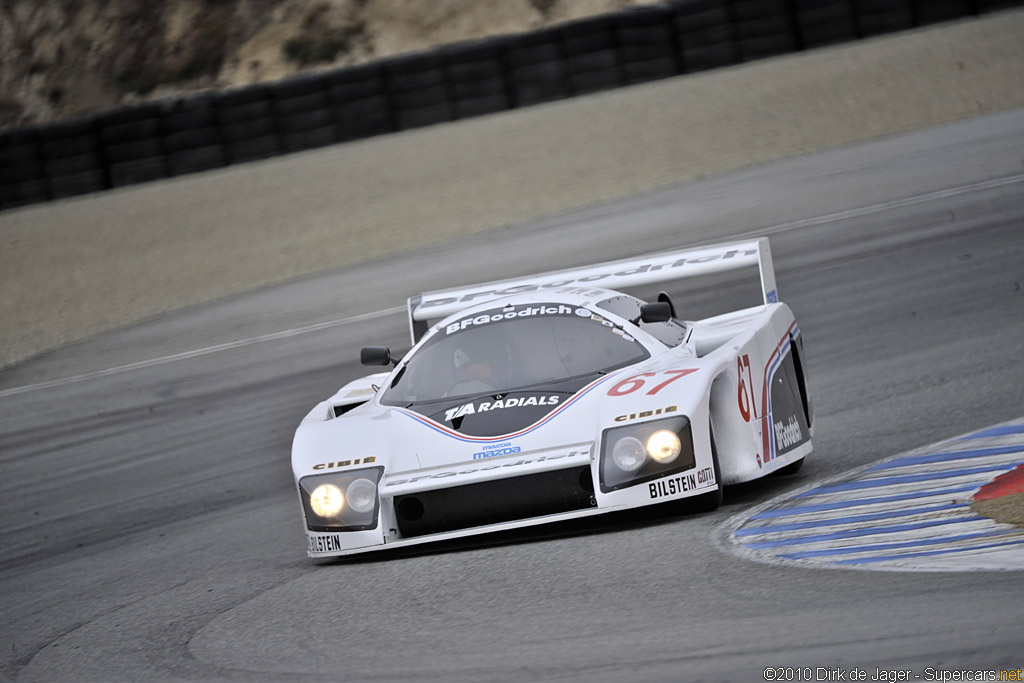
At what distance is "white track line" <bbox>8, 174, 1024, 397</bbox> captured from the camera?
45.9 ft

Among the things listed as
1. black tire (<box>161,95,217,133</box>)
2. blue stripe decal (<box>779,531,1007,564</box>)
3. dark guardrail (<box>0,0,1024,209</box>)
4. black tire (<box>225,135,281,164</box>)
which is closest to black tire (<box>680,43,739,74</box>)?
dark guardrail (<box>0,0,1024,209</box>)

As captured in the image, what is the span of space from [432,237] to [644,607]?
13636 mm

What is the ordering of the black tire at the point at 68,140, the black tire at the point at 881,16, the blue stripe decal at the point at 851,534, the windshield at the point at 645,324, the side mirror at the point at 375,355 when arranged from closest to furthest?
the blue stripe decal at the point at 851,534 → the windshield at the point at 645,324 → the side mirror at the point at 375,355 → the black tire at the point at 68,140 → the black tire at the point at 881,16

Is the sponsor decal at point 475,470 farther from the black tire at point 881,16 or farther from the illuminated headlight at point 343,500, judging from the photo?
the black tire at point 881,16

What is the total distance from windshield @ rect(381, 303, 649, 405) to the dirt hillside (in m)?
23.4

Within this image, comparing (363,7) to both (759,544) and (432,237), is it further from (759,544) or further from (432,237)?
(759,544)

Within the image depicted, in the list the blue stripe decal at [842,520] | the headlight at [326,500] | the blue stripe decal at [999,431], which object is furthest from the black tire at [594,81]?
the blue stripe decal at [842,520]

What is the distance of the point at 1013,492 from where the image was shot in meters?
5.35

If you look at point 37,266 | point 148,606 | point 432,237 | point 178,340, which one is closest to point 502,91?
point 432,237

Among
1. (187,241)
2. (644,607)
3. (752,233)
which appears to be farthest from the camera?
(187,241)

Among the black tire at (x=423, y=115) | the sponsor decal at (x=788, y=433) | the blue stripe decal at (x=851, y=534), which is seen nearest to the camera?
the blue stripe decal at (x=851, y=534)

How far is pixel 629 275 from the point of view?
27.3 ft

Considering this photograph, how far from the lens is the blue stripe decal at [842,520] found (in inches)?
214

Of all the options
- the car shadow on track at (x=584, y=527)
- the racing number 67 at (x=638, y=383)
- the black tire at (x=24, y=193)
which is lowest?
the car shadow on track at (x=584, y=527)
